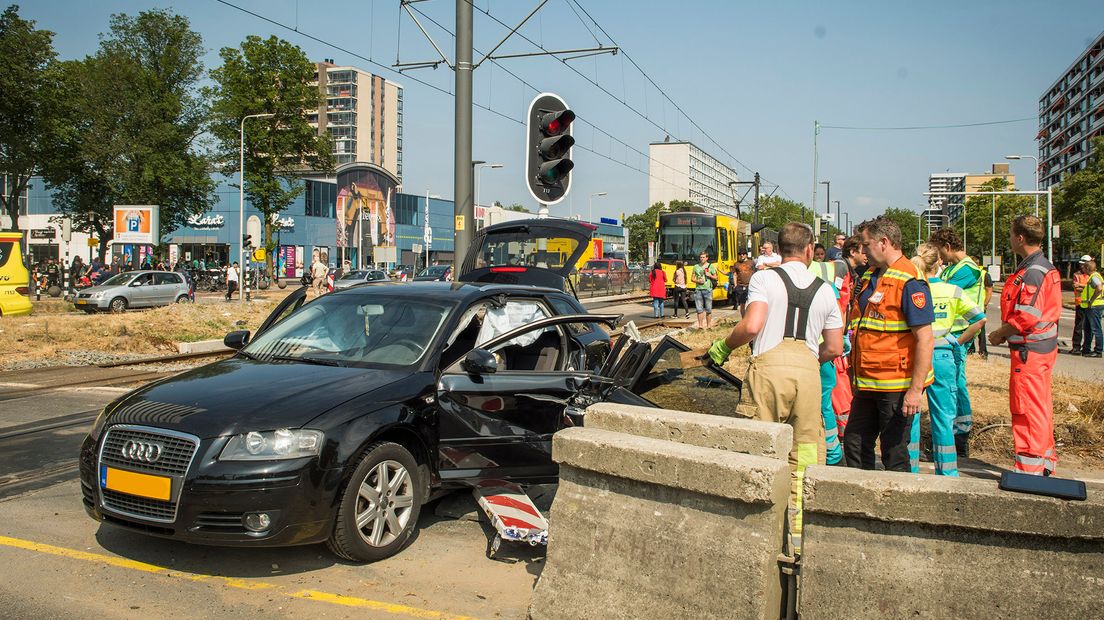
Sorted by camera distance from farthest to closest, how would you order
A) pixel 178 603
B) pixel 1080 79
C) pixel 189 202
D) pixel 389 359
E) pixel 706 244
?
pixel 1080 79, pixel 189 202, pixel 706 244, pixel 389 359, pixel 178 603

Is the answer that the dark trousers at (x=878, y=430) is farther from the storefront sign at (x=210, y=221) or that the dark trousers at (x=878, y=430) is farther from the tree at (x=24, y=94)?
the storefront sign at (x=210, y=221)

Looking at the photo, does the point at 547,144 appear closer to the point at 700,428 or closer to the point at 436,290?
the point at 436,290

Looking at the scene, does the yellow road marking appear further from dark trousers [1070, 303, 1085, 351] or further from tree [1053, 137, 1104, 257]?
tree [1053, 137, 1104, 257]

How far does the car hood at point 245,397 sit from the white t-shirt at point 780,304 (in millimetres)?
1972

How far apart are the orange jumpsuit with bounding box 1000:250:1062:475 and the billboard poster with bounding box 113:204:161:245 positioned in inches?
1401

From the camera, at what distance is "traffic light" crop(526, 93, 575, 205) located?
10266mm

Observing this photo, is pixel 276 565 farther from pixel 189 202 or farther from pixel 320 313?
pixel 189 202

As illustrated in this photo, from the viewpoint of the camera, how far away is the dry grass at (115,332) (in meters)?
15.5

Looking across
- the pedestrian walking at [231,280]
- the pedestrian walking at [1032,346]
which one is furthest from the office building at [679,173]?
the pedestrian walking at [1032,346]

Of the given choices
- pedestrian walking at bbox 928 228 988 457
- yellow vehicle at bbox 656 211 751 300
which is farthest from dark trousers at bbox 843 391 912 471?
yellow vehicle at bbox 656 211 751 300

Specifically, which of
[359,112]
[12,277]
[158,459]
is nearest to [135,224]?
[12,277]

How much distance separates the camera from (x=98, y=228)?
4362 cm

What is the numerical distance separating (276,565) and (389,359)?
1.30 m

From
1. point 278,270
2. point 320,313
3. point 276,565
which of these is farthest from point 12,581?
point 278,270
